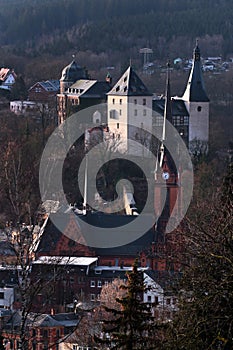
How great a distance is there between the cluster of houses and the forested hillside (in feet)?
75.2

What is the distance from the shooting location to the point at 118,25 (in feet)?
220

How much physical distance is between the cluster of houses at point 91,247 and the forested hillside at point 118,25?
22.9 metres

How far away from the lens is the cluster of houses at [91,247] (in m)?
13.8

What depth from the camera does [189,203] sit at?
25.6 m

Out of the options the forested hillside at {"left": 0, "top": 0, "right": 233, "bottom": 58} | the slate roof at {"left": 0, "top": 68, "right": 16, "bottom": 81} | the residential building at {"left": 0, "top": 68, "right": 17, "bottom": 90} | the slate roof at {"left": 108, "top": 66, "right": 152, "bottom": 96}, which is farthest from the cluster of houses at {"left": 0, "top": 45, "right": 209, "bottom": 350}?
the forested hillside at {"left": 0, "top": 0, "right": 233, "bottom": 58}

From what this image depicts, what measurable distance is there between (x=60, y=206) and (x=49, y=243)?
304cm

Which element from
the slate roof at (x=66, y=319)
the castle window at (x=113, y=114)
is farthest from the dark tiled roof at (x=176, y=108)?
the slate roof at (x=66, y=319)

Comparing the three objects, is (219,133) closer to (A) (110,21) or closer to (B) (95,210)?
(B) (95,210)

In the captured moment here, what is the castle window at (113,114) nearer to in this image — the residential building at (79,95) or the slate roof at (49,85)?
the residential building at (79,95)

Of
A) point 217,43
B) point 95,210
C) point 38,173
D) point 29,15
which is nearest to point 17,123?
point 38,173

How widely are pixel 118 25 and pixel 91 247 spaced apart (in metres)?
43.7

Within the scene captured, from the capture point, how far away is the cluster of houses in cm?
1378

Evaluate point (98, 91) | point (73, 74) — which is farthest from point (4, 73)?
point (98, 91)

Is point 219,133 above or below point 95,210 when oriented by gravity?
above
